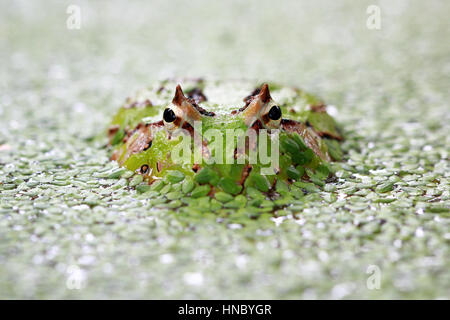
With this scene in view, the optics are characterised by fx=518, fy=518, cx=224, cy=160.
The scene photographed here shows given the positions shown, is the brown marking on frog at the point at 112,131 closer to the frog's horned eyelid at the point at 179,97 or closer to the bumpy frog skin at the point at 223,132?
the bumpy frog skin at the point at 223,132

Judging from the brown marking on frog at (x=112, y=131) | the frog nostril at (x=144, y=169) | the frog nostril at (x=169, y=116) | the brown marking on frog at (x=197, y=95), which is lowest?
the frog nostril at (x=144, y=169)

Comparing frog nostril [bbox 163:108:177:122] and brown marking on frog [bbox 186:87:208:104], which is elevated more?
brown marking on frog [bbox 186:87:208:104]


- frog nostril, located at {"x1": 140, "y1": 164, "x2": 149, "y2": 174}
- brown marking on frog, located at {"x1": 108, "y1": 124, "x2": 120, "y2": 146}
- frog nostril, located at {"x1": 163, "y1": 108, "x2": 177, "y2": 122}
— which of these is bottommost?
frog nostril, located at {"x1": 140, "y1": 164, "x2": 149, "y2": 174}

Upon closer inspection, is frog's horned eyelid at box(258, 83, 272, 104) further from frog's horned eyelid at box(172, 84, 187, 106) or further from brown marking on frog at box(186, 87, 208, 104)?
brown marking on frog at box(186, 87, 208, 104)

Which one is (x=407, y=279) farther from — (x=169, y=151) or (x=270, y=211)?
(x=169, y=151)

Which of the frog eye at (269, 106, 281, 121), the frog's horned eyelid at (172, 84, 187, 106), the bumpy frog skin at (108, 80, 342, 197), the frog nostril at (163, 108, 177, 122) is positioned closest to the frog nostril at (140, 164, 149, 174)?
the bumpy frog skin at (108, 80, 342, 197)

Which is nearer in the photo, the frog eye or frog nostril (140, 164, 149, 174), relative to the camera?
the frog eye

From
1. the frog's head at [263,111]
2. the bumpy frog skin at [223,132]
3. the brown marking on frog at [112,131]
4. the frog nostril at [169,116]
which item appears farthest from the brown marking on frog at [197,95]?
the brown marking on frog at [112,131]

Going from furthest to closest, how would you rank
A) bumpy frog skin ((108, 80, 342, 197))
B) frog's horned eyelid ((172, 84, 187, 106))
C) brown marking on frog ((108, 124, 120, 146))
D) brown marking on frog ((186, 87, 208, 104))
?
brown marking on frog ((108, 124, 120, 146)) < brown marking on frog ((186, 87, 208, 104)) < frog's horned eyelid ((172, 84, 187, 106)) < bumpy frog skin ((108, 80, 342, 197))
